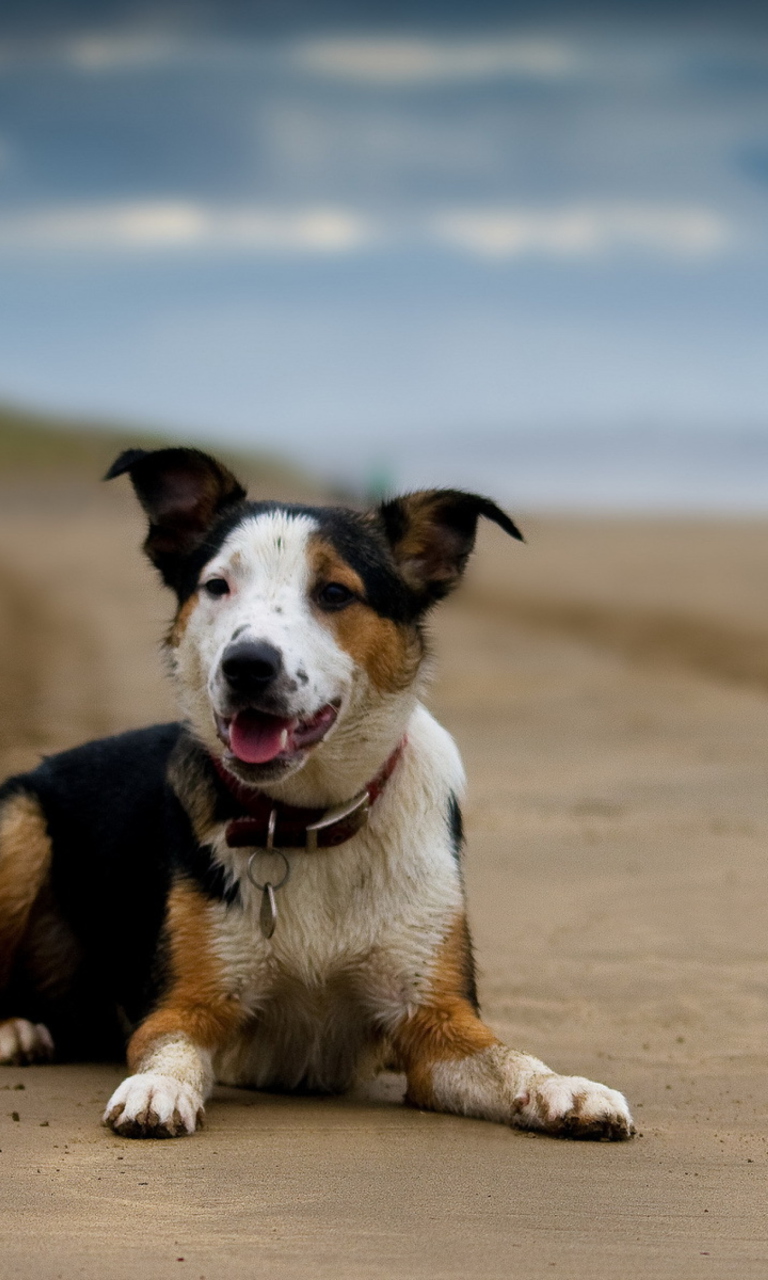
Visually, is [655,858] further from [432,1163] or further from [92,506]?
[92,506]

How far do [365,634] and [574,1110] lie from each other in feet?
4.47

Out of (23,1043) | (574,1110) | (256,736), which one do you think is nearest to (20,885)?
(23,1043)

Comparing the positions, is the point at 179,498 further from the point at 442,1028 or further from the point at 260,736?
the point at 442,1028

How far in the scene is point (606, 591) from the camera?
28.1 m

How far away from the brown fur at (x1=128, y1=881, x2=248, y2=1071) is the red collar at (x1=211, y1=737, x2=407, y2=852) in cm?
22

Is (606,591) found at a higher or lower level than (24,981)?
lower

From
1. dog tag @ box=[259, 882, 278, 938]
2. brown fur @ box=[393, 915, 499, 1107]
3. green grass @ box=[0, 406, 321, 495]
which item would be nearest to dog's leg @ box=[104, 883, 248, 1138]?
dog tag @ box=[259, 882, 278, 938]

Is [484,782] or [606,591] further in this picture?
[606,591]

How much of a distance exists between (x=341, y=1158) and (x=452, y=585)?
1924mm

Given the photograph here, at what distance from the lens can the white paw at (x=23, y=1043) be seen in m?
5.52

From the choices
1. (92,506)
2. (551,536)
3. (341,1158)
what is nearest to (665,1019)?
(341,1158)

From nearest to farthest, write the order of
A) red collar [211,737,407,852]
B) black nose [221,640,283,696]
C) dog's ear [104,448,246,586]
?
1. black nose [221,640,283,696]
2. red collar [211,737,407,852]
3. dog's ear [104,448,246,586]

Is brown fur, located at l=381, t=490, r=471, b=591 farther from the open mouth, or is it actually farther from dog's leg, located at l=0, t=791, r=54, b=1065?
dog's leg, located at l=0, t=791, r=54, b=1065

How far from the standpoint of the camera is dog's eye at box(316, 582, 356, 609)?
4.86m
